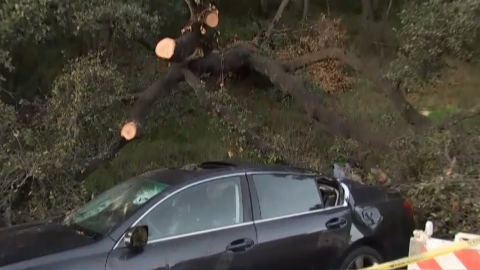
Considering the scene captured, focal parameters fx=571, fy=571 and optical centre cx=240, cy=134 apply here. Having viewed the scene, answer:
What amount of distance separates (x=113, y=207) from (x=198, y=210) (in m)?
0.78

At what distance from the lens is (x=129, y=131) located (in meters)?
8.98

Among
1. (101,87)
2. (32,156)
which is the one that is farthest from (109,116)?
(32,156)

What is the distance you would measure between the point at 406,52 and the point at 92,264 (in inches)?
266

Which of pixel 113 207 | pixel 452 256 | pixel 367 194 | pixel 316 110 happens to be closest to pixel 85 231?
pixel 113 207

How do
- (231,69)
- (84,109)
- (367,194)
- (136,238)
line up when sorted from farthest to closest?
(231,69), (84,109), (367,194), (136,238)

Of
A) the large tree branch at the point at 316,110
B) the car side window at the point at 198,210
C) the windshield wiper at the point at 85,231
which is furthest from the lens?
the large tree branch at the point at 316,110

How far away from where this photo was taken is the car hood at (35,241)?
425 centimetres

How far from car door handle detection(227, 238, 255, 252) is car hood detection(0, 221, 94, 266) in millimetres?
1135

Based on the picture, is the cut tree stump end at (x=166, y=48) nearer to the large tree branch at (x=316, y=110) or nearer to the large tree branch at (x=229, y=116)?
the large tree branch at (x=229, y=116)

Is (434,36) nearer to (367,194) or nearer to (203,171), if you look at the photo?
(367,194)

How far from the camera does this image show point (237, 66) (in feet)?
35.2

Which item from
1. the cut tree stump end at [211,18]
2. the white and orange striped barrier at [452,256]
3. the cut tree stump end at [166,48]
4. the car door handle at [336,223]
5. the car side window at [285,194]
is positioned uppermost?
the cut tree stump end at [211,18]

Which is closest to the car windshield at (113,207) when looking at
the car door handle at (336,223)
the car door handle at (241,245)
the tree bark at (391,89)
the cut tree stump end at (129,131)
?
the car door handle at (241,245)

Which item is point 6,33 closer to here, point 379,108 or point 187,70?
point 187,70
